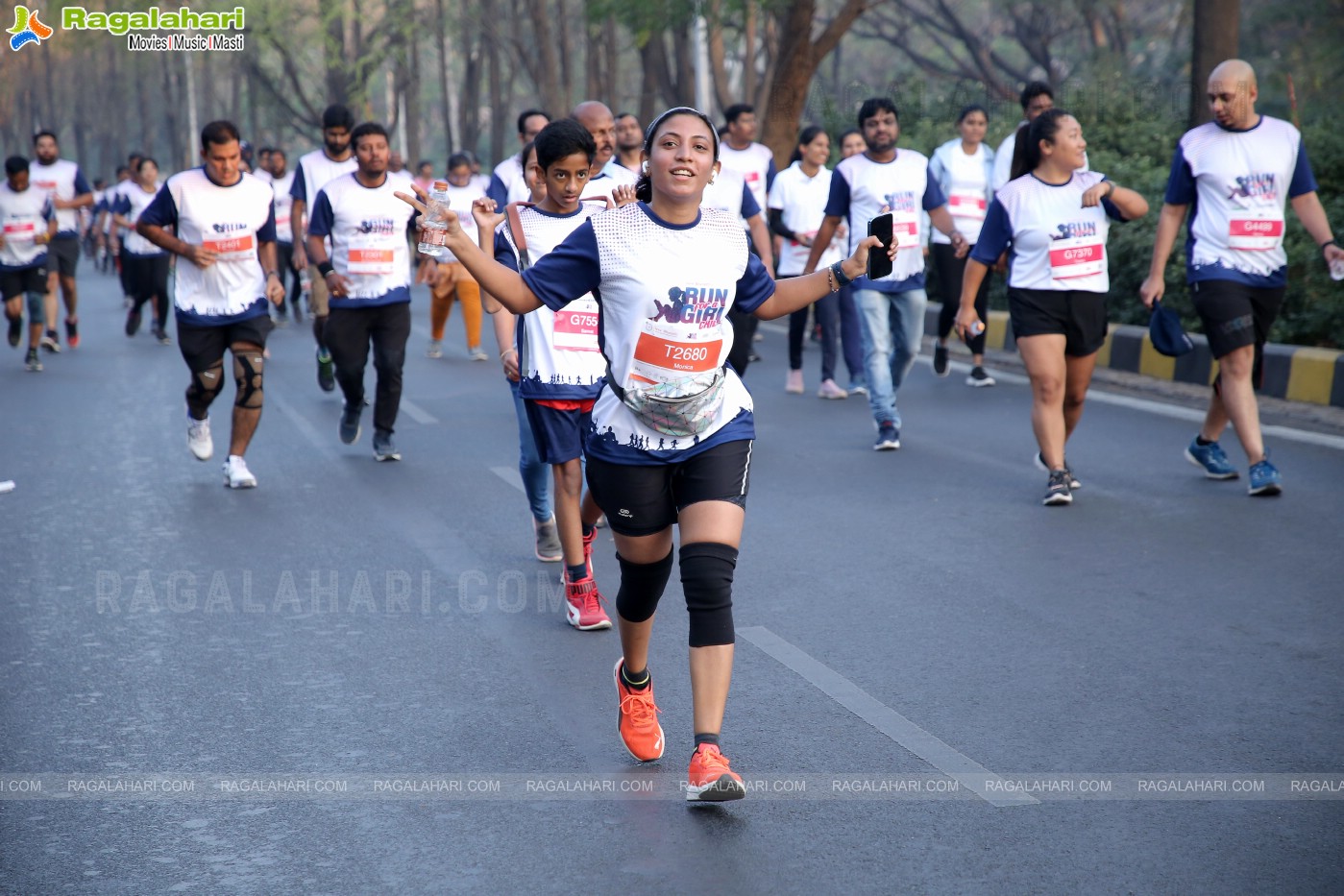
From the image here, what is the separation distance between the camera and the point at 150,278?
17.7 m

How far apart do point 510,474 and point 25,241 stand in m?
8.25

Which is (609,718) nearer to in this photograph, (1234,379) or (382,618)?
(382,618)

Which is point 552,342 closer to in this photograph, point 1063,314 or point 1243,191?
point 1063,314

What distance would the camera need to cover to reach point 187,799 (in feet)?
14.4

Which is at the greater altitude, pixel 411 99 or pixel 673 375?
pixel 411 99

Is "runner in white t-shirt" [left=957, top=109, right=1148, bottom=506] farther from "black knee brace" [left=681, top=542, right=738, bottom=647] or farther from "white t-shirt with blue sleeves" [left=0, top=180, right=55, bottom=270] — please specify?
"white t-shirt with blue sleeves" [left=0, top=180, right=55, bottom=270]

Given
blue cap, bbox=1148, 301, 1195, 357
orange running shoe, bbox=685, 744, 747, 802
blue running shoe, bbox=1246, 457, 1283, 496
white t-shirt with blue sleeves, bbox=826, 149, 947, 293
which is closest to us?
orange running shoe, bbox=685, 744, 747, 802

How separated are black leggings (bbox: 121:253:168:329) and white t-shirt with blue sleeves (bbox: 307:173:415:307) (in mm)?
8386

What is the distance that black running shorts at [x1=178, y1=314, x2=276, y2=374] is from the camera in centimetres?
913

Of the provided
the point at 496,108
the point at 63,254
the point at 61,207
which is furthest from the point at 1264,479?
the point at 496,108

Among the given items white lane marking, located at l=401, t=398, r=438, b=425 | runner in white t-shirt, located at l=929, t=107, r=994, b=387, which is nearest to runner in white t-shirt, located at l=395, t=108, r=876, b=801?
white lane marking, located at l=401, t=398, r=438, b=425

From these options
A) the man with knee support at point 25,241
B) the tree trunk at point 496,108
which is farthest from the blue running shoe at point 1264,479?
the tree trunk at point 496,108

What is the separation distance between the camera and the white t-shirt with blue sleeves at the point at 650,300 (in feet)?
14.4

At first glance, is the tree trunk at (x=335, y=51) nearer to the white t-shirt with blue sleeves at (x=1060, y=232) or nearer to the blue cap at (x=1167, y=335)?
the blue cap at (x=1167, y=335)
